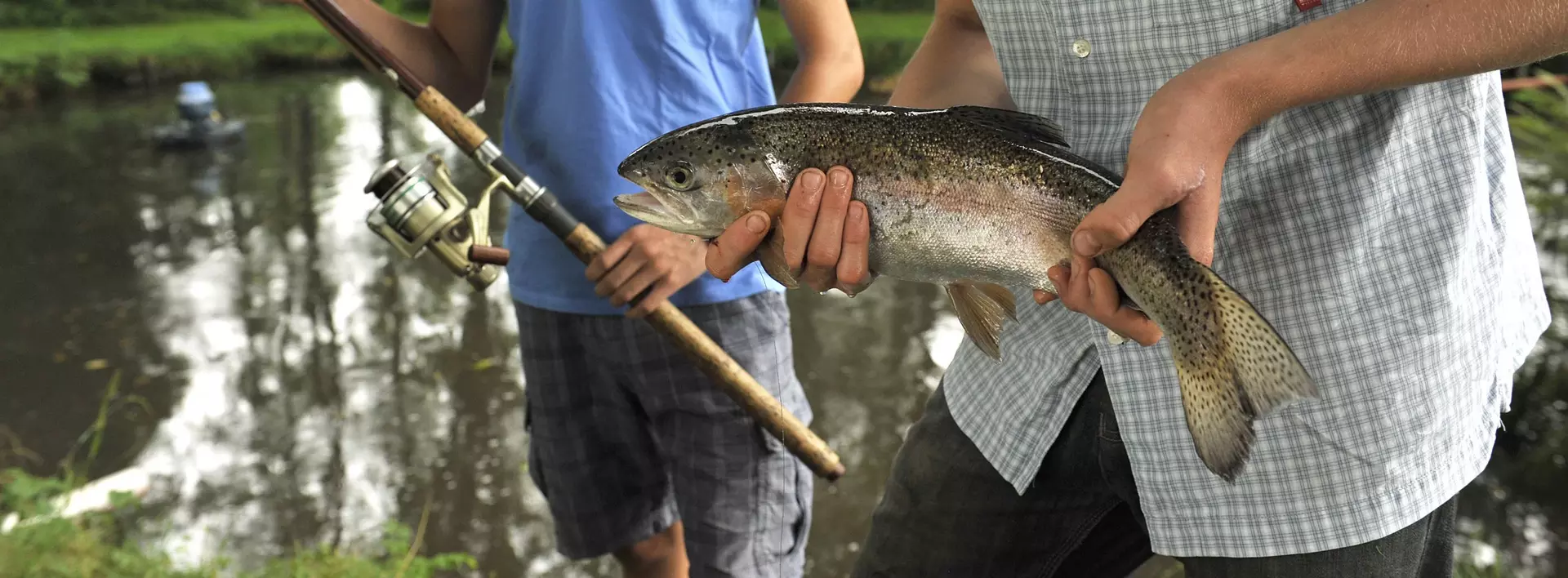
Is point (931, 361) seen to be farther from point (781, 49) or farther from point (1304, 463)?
point (781, 49)

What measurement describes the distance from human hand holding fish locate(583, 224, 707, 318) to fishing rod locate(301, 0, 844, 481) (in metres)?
0.03

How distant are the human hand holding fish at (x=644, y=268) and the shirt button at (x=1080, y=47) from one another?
1.09m

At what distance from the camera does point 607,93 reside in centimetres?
257

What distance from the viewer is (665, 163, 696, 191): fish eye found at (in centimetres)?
163

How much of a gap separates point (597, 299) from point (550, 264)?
16 cm

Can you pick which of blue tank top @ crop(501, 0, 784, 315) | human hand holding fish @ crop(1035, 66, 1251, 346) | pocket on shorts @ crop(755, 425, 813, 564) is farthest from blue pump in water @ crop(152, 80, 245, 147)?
human hand holding fish @ crop(1035, 66, 1251, 346)

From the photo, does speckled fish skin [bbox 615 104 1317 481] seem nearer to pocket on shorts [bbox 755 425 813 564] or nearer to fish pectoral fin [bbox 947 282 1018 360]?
fish pectoral fin [bbox 947 282 1018 360]

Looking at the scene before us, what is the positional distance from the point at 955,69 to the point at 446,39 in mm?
1675

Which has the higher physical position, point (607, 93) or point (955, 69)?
point (955, 69)

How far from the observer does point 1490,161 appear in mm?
1528

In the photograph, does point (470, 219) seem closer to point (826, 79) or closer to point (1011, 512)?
point (826, 79)

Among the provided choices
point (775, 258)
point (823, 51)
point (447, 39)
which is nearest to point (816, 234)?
point (775, 258)

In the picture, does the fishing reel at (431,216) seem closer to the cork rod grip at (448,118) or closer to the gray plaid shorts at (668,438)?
the cork rod grip at (448,118)

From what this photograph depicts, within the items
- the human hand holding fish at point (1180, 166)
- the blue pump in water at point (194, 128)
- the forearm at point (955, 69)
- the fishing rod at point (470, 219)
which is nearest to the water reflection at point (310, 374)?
the fishing rod at point (470, 219)
